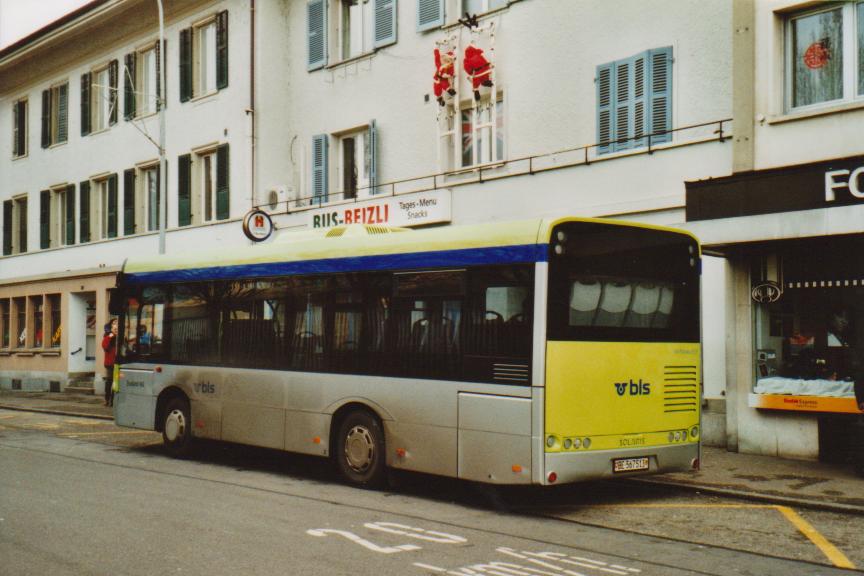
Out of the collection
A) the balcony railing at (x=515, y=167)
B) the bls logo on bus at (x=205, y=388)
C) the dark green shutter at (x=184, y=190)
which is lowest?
the bls logo on bus at (x=205, y=388)

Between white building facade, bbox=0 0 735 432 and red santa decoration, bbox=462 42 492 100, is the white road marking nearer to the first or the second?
white building facade, bbox=0 0 735 432

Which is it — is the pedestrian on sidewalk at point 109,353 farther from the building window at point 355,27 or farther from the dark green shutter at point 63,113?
the dark green shutter at point 63,113

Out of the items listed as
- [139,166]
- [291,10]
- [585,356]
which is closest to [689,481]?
[585,356]

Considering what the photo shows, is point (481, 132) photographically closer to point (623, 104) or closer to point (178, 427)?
point (623, 104)

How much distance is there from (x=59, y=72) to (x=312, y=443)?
82.5 ft

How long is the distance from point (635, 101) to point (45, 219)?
23.8 meters

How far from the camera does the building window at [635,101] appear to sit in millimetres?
15375

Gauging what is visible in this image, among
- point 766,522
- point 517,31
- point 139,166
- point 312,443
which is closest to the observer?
point 766,522

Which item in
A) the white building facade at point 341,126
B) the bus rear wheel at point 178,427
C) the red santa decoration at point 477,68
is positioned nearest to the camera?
the bus rear wheel at point 178,427

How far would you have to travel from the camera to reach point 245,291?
12.7 m

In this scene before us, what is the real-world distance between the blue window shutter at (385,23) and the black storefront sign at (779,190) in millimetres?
9524

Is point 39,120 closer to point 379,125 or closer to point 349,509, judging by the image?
point 379,125

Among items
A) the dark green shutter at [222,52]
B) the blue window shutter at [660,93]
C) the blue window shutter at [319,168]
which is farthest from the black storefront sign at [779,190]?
the dark green shutter at [222,52]

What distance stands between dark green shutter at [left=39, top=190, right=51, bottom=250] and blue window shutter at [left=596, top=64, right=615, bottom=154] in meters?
22.8
